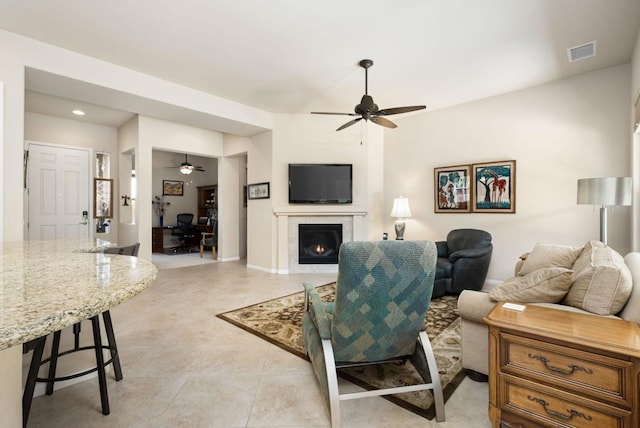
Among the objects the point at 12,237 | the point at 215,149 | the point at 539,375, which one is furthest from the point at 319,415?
the point at 215,149

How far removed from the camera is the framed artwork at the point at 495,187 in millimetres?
4344

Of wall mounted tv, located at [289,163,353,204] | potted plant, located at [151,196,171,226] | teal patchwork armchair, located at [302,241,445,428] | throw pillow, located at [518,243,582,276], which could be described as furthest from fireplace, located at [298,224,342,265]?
potted plant, located at [151,196,171,226]

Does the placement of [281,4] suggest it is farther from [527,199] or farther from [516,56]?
[527,199]

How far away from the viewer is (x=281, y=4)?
2535 mm

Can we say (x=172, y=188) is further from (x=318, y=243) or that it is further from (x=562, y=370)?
(x=562, y=370)

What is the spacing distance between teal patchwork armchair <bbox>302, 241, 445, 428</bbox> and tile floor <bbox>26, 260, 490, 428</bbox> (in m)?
0.21

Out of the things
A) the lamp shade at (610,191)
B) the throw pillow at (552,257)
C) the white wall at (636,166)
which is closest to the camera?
the throw pillow at (552,257)

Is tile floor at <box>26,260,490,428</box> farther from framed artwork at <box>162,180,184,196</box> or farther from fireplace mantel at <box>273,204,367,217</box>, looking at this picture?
framed artwork at <box>162,180,184,196</box>

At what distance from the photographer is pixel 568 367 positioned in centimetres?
134

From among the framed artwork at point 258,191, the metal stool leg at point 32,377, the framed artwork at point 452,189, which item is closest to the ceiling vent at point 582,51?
the framed artwork at point 452,189

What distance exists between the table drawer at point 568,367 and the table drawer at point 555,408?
40 mm

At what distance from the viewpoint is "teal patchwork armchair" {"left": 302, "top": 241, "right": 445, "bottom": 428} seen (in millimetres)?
1502

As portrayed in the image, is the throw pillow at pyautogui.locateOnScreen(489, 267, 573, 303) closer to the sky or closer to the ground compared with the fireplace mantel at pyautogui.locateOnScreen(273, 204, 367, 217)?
closer to the ground

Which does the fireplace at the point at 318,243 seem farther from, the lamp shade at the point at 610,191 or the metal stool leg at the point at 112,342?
the metal stool leg at the point at 112,342
